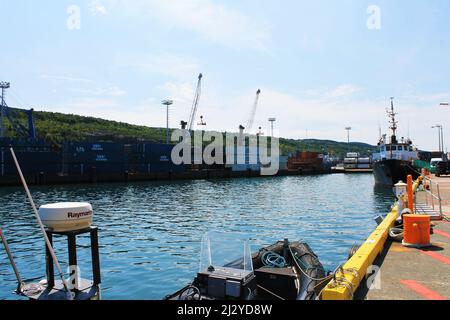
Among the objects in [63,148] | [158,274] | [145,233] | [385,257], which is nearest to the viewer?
[385,257]

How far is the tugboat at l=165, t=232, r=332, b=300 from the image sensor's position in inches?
235

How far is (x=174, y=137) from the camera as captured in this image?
138500 millimetres

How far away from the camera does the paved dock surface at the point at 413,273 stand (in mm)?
7035

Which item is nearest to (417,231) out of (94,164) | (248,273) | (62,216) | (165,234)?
(248,273)

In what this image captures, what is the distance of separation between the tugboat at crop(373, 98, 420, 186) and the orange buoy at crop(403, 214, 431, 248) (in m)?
42.9

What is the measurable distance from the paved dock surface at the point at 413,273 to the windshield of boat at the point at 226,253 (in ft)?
7.90

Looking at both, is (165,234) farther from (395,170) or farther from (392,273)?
(395,170)

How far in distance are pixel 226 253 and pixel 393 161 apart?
49.4 metres

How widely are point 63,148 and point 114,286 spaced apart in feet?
225

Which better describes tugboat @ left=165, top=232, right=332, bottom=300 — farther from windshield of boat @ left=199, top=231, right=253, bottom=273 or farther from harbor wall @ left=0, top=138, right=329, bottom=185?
harbor wall @ left=0, top=138, right=329, bottom=185

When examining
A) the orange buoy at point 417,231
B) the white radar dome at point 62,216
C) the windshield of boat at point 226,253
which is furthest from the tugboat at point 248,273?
the orange buoy at point 417,231
